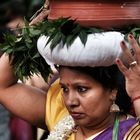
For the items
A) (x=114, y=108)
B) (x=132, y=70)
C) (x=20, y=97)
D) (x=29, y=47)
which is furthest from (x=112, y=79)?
(x=20, y=97)

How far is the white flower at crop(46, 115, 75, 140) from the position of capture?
4441 millimetres

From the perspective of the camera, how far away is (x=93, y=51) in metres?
4.01

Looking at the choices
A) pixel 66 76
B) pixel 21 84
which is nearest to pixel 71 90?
pixel 66 76

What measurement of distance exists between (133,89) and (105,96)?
0.36 meters

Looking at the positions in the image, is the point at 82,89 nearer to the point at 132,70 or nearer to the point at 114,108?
the point at 114,108

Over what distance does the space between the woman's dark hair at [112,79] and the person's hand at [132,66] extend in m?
0.30

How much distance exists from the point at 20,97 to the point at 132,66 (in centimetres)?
112

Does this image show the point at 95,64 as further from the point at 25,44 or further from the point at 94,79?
the point at 25,44

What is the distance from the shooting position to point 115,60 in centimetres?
405

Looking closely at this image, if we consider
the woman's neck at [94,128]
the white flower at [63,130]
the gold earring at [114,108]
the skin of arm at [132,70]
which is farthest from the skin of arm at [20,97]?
the skin of arm at [132,70]

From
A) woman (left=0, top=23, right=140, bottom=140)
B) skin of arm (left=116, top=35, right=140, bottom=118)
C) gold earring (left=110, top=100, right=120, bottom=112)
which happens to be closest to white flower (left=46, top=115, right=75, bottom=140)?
woman (left=0, top=23, right=140, bottom=140)

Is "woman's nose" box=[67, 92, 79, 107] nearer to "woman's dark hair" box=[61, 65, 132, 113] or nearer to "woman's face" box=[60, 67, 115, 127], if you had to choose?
"woman's face" box=[60, 67, 115, 127]

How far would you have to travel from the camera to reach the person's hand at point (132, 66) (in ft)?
12.7

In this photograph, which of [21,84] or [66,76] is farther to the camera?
[21,84]
